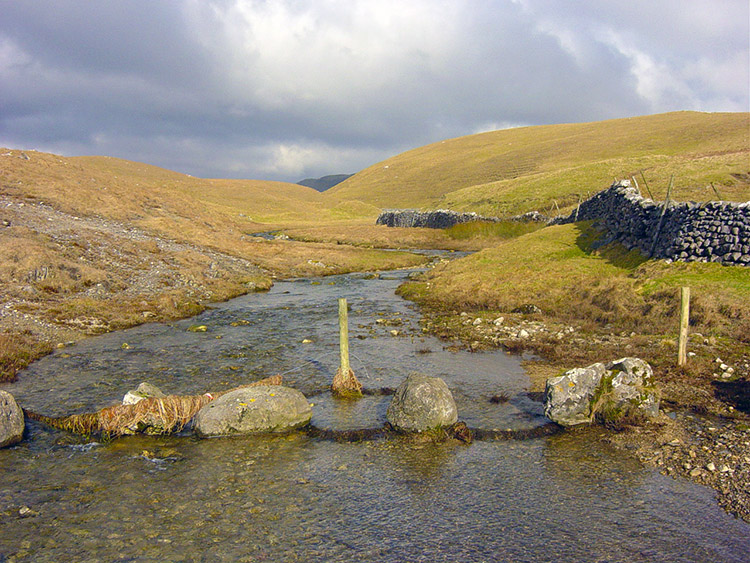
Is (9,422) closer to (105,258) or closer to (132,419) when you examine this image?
(132,419)

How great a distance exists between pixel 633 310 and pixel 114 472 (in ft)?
66.6

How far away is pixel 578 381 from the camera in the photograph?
44.7 ft

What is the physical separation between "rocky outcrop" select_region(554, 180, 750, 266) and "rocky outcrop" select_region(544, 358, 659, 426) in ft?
38.4

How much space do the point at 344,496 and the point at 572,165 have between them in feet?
356

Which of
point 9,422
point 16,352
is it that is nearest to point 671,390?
point 9,422

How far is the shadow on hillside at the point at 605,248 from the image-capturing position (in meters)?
26.3

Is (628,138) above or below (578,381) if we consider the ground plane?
above

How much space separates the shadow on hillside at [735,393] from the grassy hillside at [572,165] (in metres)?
20.3

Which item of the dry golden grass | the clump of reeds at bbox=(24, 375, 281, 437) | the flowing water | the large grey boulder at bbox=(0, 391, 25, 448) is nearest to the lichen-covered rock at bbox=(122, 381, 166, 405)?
the clump of reeds at bbox=(24, 375, 281, 437)

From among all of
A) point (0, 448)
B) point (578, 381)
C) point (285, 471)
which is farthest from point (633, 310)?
point (0, 448)

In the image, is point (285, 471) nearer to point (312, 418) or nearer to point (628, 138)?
point (312, 418)

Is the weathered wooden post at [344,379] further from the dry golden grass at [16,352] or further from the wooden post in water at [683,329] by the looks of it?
the dry golden grass at [16,352]

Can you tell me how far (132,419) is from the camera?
520 inches

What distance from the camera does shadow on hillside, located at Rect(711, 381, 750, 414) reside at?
516 inches
